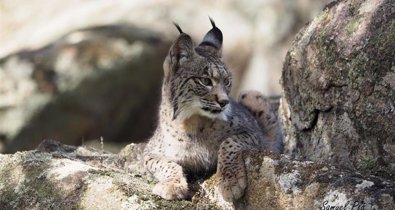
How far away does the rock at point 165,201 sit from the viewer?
4641mm

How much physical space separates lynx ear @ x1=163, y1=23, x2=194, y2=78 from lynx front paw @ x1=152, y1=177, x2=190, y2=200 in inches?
47.0

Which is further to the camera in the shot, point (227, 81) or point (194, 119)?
point (227, 81)

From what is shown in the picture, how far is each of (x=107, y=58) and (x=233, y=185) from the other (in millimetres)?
11425

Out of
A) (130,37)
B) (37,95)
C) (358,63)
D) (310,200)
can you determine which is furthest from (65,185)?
(130,37)

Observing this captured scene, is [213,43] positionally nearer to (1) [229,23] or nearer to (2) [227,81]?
(2) [227,81]

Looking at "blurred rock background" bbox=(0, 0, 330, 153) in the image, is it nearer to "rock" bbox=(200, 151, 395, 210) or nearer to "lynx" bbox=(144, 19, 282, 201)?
"lynx" bbox=(144, 19, 282, 201)

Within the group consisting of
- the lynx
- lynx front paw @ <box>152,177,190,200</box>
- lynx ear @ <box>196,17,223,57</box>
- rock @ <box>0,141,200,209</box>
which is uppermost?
lynx ear @ <box>196,17,223,57</box>

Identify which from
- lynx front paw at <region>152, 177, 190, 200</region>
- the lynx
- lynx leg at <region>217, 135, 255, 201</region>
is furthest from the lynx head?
lynx front paw at <region>152, 177, 190, 200</region>

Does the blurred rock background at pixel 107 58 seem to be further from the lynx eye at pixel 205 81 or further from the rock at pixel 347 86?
the rock at pixel 347 86

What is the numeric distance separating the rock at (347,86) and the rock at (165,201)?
62cm

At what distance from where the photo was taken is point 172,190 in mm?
5578

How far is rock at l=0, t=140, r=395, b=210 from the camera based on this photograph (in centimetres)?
464

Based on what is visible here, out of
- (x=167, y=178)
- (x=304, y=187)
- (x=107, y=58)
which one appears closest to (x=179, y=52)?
(x=167, y=178)

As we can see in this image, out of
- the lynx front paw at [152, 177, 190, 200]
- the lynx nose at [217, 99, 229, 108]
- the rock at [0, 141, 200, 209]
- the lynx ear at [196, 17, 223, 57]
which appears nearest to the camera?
the rock at [0, 141, 200, 209]
